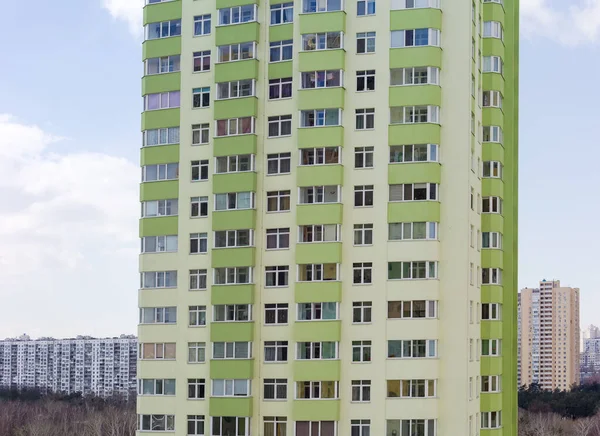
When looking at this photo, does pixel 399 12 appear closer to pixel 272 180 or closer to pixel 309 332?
pixel 272 180

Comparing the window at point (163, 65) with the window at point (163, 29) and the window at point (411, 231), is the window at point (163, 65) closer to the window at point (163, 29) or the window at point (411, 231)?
the window at point (163, 29)

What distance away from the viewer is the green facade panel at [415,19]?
1148 inches

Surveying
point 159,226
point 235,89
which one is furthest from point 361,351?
point 235,89

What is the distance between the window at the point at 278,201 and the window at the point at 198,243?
2.45 m

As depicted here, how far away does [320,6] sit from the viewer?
30.2 metres

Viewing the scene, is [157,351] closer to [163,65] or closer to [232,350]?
[232,350]

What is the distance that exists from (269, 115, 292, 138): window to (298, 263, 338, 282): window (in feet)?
14.4

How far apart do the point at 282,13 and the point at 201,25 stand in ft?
9.57

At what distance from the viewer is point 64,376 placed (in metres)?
94.6

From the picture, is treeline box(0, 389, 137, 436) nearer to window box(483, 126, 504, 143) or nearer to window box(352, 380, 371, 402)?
window box(352, 380, 371, 402)

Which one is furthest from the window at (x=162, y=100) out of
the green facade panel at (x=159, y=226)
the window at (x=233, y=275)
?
the window at (x=233, y=275)

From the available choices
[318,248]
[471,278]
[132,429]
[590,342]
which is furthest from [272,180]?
[590,342]

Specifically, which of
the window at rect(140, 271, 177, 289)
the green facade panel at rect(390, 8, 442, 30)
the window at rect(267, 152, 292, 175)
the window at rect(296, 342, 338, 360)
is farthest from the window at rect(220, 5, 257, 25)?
the window at rect(296, 342, 338, 360)

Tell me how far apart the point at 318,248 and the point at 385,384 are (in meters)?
4.68
